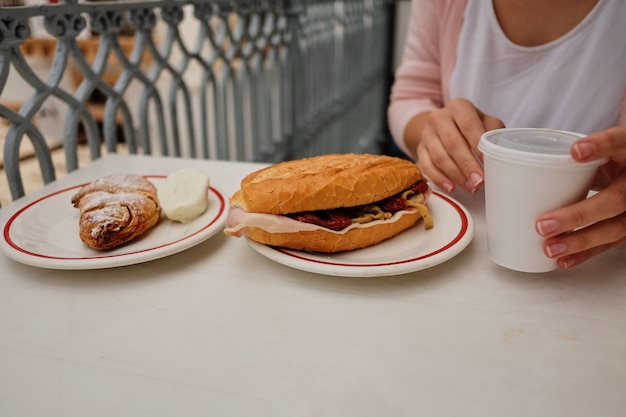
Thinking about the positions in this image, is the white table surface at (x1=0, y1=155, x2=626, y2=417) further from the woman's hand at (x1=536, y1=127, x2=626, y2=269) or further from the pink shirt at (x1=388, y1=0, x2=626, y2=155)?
the pink shirt at (x1=388, y1=0, x2=626, y2=155)

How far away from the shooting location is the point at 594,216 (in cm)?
62

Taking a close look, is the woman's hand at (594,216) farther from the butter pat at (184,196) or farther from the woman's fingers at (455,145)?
the butter pat at (184,196)

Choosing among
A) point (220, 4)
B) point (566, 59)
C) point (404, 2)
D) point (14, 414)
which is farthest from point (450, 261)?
point (404, 2)

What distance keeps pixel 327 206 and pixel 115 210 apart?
34cm

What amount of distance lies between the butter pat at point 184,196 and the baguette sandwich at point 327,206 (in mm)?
101

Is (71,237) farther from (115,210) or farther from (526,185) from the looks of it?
(526,185)

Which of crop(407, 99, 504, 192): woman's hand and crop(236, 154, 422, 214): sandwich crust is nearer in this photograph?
crop(236, 154, 422, 214): sandwich crust

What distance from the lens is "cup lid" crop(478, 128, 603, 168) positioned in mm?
585

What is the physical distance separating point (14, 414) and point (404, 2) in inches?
193

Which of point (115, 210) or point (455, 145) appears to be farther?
point (455, 145)

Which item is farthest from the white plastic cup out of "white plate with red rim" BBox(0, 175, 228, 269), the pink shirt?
the pink shirt

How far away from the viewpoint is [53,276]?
724mm

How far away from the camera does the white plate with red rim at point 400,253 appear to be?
0.67 metres

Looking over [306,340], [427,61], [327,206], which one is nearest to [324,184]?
[327,206]
